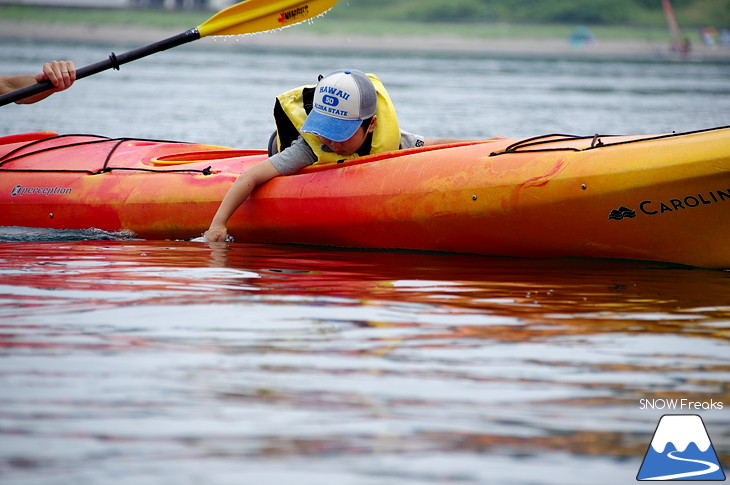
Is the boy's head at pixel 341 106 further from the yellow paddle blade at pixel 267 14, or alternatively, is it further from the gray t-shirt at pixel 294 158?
the yellow paddle blade at pixel 267 14

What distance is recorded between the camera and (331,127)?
579 cm

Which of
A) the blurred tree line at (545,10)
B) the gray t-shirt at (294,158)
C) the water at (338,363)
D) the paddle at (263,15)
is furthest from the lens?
the blurred tree line at (545,10)

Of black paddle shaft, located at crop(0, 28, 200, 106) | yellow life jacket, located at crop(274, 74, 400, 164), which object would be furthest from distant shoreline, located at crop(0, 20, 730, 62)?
yellow life jacket, located at crop(274, 74, 400, 164)

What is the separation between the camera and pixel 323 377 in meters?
3.54

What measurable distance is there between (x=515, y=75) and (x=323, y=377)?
95.3 feet

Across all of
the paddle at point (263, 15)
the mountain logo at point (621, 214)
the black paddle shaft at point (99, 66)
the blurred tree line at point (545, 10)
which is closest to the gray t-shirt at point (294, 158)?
the black paddle shaft at point (99, 66)

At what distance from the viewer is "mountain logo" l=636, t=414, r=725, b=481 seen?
9.70 ft

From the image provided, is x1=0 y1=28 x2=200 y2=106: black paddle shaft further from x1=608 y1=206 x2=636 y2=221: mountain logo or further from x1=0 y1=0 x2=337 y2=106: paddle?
x1=608 y1=206 x2=636 y2=221: mountain logo

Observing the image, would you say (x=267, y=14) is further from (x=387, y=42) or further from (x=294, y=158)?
(x=387, y=42)

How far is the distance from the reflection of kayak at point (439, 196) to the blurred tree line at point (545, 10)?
51.5 meters

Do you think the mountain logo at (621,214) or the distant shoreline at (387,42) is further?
→ the distant shoreline at (387,42)

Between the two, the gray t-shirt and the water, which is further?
the gray t-shirt

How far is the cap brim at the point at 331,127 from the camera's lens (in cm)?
578

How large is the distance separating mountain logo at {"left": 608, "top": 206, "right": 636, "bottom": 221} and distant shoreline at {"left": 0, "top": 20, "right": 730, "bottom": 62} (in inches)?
1583
